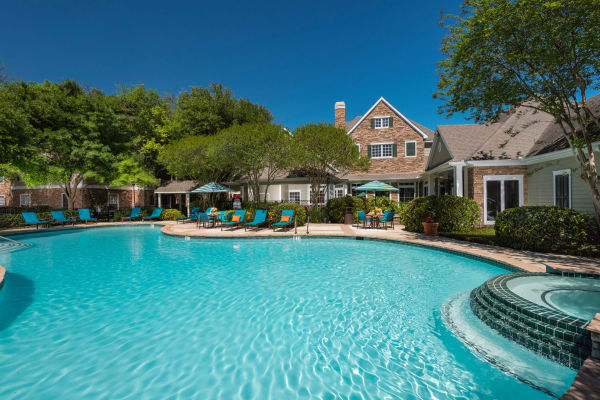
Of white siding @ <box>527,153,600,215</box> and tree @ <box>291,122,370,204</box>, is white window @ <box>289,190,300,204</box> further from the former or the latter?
white siding @ <box>527,153,600,215</box>

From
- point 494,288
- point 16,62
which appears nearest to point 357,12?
point 494,288

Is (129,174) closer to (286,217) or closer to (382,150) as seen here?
(286,217)

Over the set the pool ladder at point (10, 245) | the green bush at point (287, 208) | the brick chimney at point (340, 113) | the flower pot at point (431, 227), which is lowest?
the pool ladder at point (10, 245)

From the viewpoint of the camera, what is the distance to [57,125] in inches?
892

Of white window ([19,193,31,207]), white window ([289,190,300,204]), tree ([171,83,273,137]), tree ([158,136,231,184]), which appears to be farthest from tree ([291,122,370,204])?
white window ([19,193,31,207])

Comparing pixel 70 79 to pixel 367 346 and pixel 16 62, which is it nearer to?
pixel 16 62

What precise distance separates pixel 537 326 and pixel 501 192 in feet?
42.4

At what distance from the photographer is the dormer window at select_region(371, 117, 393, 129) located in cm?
2539

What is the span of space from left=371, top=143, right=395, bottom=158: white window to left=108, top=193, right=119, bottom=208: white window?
30507 mm

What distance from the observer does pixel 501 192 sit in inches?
566

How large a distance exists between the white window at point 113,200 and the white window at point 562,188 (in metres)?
39.4

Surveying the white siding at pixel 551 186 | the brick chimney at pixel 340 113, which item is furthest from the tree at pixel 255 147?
the white siding at pixel 551 186

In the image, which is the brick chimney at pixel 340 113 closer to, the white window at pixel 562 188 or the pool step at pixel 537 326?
the white window at pixel 562 188

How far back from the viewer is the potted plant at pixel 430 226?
43.9 feet
